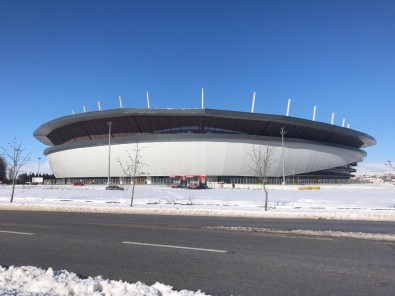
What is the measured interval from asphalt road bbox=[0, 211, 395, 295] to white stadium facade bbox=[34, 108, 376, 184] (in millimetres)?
65412

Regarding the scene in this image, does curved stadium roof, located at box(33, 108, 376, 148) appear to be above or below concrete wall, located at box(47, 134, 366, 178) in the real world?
above

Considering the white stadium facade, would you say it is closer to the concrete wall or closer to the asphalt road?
the concrete wall

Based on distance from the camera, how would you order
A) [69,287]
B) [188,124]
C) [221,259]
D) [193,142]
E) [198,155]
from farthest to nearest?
[188,124] → [198,155] → [193,142] → [221,259] → [69,287]

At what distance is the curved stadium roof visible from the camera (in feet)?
256

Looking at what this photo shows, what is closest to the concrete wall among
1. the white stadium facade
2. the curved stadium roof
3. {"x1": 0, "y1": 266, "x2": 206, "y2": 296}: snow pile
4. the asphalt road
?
the white stadium facade

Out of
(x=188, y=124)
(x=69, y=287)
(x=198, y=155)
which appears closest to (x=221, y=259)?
(x=69, y=287)

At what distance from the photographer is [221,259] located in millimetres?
8469

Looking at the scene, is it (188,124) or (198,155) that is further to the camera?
(188,124)

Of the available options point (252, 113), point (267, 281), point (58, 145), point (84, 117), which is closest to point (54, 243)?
point (267, 281)

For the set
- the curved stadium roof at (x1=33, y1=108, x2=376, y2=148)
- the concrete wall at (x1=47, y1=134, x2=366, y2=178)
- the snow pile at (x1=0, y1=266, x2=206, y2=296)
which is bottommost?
the snow pile at (x1=0, y1=266, x2=206, y2=296)

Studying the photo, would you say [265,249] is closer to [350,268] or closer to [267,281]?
[350,268]

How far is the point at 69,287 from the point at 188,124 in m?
76.0

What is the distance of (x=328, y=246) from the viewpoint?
10.2 metres

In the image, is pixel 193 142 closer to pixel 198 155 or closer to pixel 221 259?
pixel 198 155
